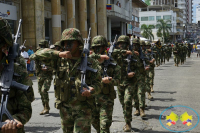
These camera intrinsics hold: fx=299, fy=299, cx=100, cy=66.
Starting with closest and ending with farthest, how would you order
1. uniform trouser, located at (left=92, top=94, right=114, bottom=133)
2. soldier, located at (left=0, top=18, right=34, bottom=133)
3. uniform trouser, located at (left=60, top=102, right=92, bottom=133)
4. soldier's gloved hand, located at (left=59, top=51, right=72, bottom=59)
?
soldier, located at (left=0, top=18, right=34, bottom=133) < soldier's gloved hand, located at (left=59, top=51, right=72, bottom=59) < uniform trouser, located at (left=60, top=102, right=92, bottom=133) < uniform trouser, located at (left=92, top=94, right=114, bottom=133)

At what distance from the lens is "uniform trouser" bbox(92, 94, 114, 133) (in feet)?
17.3

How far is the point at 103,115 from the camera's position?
5402mm

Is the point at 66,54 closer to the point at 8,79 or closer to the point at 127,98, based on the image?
the point at 8,79

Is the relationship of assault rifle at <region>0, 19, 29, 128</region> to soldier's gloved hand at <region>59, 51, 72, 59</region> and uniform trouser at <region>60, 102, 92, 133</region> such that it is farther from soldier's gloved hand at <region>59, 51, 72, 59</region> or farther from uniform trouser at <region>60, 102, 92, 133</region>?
uniform trouser at <region>60, 102, 92, 133</region>

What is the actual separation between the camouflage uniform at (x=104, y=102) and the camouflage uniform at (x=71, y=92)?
1.14 m

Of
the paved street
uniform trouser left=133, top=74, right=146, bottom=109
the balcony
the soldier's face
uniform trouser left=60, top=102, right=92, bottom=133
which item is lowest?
the paved street

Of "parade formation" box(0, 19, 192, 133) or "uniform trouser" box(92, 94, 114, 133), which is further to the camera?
"uniform trouser" box(92, 94, 114, 133)

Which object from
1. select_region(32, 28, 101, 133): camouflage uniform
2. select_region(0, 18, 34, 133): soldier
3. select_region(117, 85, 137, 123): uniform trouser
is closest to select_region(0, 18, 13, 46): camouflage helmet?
select_region(0, 18, 34, 133): soldier

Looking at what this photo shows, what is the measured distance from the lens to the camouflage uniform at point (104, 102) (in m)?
5.32

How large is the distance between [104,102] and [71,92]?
1501 mm

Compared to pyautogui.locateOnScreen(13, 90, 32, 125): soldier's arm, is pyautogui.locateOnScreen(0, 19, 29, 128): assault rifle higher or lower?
higher

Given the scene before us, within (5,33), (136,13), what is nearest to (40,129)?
(5,33)

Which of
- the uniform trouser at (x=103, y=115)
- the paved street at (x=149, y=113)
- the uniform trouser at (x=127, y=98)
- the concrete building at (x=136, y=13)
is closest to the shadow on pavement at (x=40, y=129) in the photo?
the paved street at (x=149, y=113)

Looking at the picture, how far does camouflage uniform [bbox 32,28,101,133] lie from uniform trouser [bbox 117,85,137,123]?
2323mm
